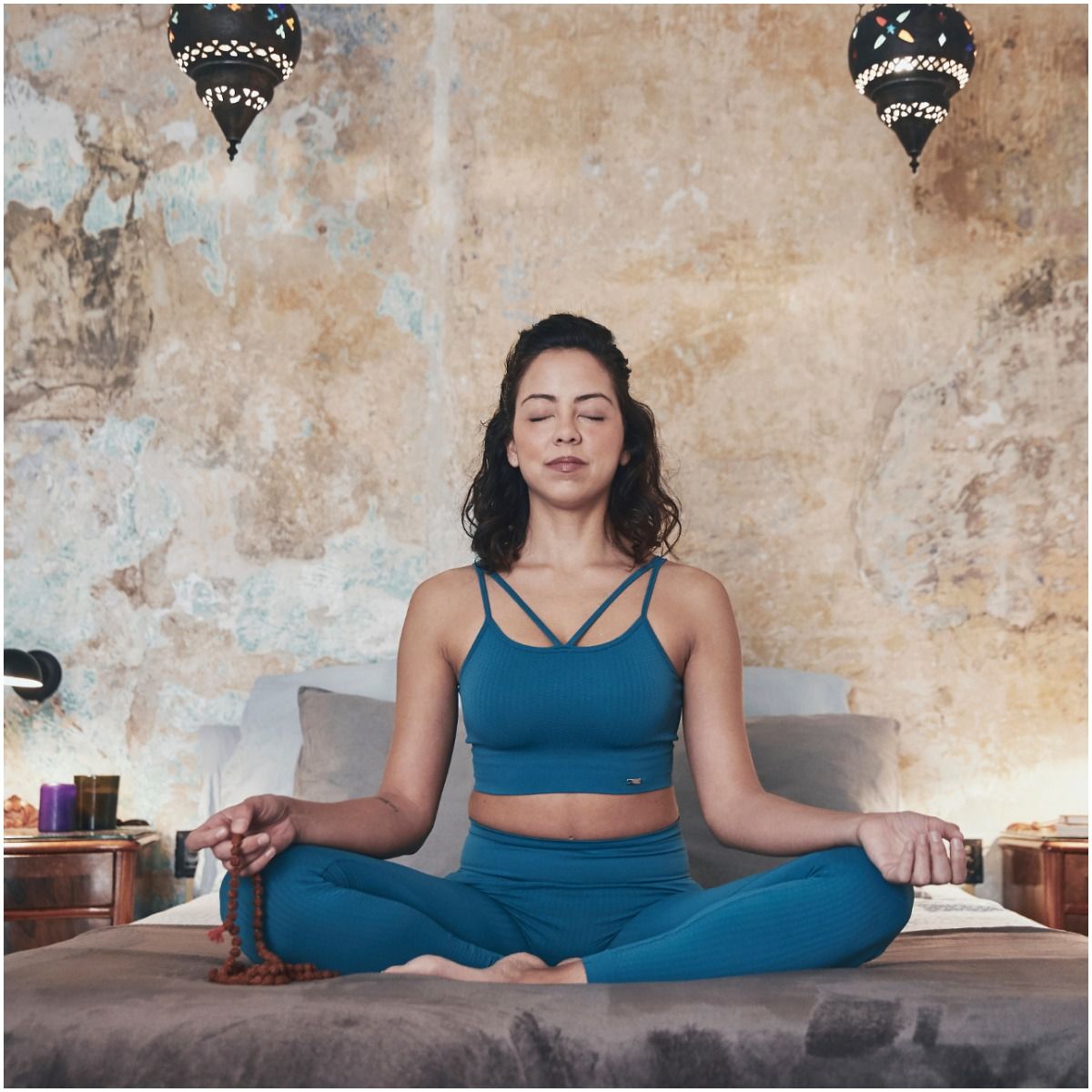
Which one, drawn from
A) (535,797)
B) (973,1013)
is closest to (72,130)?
(535,797)

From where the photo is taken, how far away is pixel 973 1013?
1366 mm

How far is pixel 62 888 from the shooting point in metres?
3.07

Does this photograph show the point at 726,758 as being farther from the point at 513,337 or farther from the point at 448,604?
the point at 513,337

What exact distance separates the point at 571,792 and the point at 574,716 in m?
0.12

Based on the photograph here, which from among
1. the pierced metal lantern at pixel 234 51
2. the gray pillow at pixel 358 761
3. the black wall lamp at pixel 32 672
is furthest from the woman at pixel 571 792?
the black wall lamp at pixel 32 672

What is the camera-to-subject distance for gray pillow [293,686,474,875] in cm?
255

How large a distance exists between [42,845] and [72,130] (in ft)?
6.79

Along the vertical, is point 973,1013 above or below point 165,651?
below

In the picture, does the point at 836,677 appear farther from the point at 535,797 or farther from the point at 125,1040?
the point at 125,1040

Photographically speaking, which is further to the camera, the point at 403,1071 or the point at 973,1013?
the point at 973,1013

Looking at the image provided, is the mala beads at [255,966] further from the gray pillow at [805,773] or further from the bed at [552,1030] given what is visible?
the gray pillow at [805,773]

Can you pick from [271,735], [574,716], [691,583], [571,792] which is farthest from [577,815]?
[271,735]

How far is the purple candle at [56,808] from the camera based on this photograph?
10.6ft

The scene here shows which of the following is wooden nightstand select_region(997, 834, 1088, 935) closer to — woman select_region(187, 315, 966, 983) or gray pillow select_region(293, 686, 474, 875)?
woman select_region(187, 315, 966, 983)
